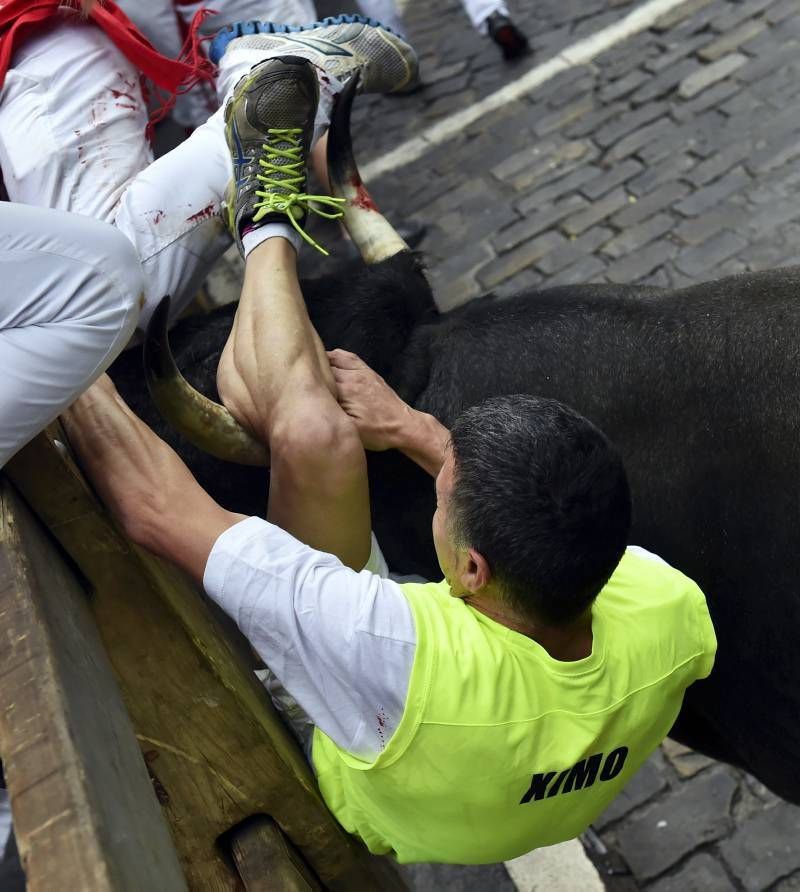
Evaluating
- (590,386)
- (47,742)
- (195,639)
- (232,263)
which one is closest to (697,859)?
(590,386)

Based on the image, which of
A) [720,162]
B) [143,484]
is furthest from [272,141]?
[720,162]

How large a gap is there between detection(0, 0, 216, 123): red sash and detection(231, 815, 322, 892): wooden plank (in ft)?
8.05

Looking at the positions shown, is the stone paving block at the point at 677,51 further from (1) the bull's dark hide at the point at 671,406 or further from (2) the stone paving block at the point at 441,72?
(1) the bull's dark hide at the point at 671,406

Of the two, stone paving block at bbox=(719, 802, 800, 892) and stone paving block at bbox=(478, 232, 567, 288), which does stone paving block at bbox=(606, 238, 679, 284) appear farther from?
stone paving block at bbox=(719, 802, 800, 892)

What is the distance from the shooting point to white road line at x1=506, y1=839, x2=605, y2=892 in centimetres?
335

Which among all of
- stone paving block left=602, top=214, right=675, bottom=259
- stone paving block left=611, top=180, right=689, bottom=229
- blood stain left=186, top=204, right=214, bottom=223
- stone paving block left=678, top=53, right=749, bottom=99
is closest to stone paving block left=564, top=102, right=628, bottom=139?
stone paving block left=678, top=53, right=749, bottom=99

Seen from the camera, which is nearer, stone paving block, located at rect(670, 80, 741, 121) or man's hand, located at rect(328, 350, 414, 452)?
man's hand, located at rect(328, 350, 414, 452)

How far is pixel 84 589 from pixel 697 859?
2315 millimetres

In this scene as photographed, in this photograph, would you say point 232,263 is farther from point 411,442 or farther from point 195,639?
point 195,639

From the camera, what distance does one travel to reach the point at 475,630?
1944 mm

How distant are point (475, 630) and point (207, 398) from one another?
108 centimetres

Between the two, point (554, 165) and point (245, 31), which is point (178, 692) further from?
point (554, 165)

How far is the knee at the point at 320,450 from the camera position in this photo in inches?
95.3

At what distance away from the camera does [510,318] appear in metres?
2.84
